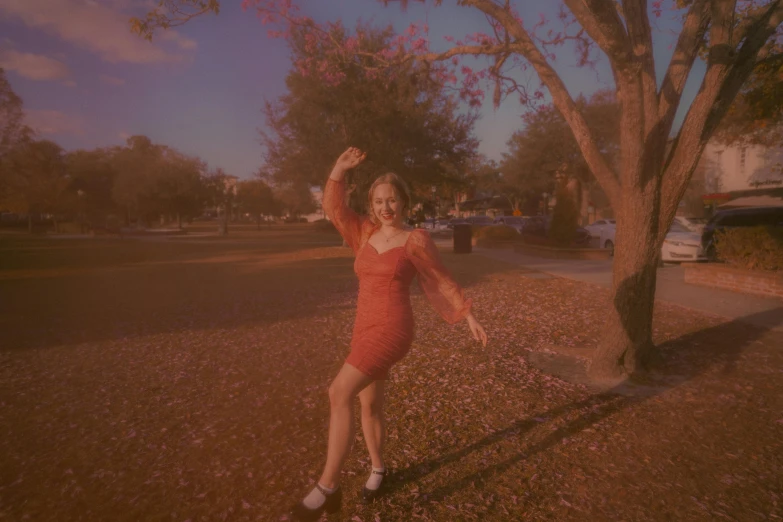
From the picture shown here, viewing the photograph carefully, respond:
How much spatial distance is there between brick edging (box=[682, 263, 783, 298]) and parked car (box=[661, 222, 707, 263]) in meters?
4.23

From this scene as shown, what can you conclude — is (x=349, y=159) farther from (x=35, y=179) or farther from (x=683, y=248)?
(x=35, y=179)

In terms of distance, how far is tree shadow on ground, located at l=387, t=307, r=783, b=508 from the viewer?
3.30 metres

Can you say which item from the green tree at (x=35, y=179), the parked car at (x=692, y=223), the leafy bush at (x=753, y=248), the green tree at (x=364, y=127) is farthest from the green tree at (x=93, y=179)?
the leafy bush at (x=753, y=248)

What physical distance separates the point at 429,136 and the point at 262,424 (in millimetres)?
21292

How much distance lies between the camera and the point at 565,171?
39469mm

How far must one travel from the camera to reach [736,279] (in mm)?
10109

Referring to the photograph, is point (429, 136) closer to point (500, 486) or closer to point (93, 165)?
point (500, 486)

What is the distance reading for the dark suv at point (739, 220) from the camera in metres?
13.9

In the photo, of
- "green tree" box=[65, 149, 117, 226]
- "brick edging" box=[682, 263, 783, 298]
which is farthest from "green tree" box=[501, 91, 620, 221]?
"green tree" box=[65, 149, 117, 226]

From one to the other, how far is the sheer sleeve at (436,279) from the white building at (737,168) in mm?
36130

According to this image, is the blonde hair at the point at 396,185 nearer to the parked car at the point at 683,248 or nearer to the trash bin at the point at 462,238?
the parked car at the point at 683,248

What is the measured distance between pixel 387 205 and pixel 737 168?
4180 cm

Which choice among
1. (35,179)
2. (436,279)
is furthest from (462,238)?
(35,179)

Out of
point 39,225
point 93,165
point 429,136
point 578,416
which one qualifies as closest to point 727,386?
point 578,416
